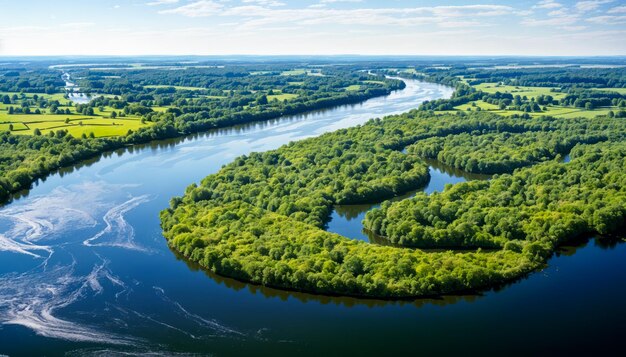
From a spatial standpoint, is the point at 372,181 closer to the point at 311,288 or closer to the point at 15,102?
the point at 311,288

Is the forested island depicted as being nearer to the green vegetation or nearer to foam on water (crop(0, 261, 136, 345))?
foam on water (crop(0, 261, 136, 345))

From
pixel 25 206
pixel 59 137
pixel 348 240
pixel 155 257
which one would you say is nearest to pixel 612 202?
pixel 348 240

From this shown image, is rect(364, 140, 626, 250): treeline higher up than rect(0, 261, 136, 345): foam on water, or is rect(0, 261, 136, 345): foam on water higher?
rect(364, 140, 626, 250): treeline

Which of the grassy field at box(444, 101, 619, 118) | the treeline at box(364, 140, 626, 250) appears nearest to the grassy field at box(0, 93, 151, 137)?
the grassy field at box(444, 101, 619, 118)

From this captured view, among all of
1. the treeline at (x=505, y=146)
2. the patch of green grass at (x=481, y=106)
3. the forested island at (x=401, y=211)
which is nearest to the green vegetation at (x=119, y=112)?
the forested island at (x=401, y=211)

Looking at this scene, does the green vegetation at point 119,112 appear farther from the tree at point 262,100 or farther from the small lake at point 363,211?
the small lake at point 363,211

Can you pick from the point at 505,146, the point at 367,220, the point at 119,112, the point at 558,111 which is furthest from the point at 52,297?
the point at 558,111
